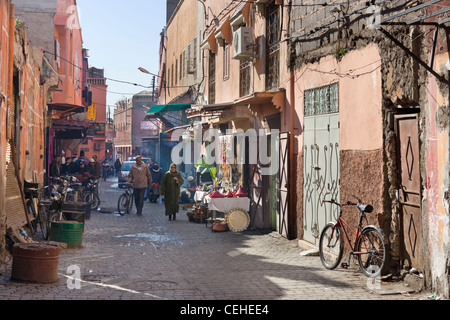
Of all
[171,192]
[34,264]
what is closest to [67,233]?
[34,264]

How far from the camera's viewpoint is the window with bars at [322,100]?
10133mm

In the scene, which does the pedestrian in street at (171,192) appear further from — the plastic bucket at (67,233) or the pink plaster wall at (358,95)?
the pink plaster wall at (358,95)

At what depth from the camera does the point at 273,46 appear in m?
13.9

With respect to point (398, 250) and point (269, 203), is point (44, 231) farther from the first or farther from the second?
point (398, 250)

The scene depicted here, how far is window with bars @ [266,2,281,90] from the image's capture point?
535 inches

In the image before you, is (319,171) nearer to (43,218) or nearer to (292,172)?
(292,172)

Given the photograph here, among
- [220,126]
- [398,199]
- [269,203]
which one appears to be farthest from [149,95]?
[398,199]

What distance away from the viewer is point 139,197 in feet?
57.6

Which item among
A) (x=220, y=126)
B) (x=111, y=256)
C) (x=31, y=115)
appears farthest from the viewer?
(x=220, y=126)

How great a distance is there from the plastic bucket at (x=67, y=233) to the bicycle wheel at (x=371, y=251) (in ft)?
17.2

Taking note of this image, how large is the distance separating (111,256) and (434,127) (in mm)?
5876
